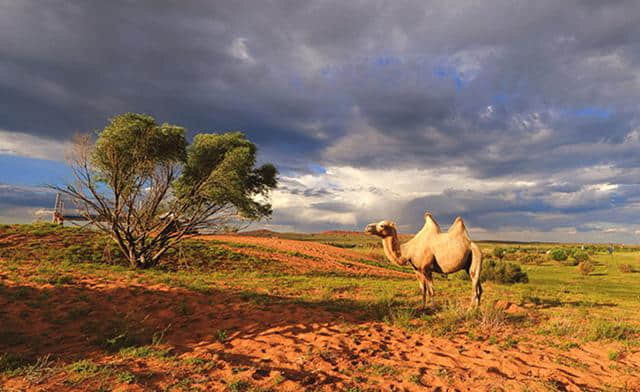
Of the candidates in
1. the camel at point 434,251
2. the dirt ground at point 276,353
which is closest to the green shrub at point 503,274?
the camel at point 434,251

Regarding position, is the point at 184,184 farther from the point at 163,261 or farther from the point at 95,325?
the point at 95,325

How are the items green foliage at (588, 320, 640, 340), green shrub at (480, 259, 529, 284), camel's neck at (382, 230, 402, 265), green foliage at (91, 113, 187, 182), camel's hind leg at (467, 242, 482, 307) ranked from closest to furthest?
green foliage at (588, 320, 640, 340), camel's hind leg at (467, 242, 482, 307), camel's neck at (382, 230, 402, 265), green foliage at (91, 113, 187, 182), green shrub at (480, 259, 529, 284)

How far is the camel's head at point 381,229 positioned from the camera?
9484mm

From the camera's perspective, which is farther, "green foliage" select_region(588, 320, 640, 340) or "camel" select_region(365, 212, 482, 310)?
"camel" select_region(365, 212, 482, 310)

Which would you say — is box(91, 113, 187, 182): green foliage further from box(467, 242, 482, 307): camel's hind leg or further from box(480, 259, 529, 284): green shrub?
box(480, 259, 529, 284): green shrub

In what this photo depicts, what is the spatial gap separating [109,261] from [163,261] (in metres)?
3.11

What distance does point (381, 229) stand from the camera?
954 cm

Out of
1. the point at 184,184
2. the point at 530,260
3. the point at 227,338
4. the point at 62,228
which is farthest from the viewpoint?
the point at 530,260

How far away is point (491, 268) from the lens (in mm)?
22672

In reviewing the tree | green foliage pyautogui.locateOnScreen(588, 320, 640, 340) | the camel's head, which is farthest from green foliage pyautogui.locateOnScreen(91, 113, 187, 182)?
green foliage pyautogui.locateOnScreen(588, 320, 640, 340)

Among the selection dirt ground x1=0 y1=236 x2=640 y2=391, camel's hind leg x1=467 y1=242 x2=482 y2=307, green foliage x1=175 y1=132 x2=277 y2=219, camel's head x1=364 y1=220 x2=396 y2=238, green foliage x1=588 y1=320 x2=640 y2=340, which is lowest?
dirt ground x1=0 y1=236 x2=640 y2=391

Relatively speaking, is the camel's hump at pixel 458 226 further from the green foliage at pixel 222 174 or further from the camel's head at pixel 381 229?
the green foliage at pixel 222 174

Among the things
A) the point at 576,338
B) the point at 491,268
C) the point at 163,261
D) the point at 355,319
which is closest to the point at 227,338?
the point at 355,319

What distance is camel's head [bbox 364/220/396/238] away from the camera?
9.48 m
